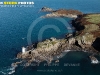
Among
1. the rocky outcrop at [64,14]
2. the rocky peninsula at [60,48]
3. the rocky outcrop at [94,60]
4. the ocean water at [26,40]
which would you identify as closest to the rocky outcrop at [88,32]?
the rocky peninsula at [60,48]

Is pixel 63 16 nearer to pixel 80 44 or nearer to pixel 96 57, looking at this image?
pixel 80 44

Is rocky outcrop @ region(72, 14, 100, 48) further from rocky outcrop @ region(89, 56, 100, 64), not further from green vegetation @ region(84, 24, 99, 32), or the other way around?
rocky outcrop @ region(89, 56, 100, 64)

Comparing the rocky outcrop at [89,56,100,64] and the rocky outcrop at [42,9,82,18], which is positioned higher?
the rocky outcrop at [42,9,82,18]

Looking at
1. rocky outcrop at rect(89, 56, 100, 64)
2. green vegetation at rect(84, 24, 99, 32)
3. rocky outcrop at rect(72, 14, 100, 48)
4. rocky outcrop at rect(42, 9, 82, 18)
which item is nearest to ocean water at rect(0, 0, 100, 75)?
rocky outcrop at rect(89, 56, 100, 64)

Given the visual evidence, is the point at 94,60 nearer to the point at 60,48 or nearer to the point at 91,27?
the point at 60,48

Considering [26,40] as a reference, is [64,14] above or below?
above

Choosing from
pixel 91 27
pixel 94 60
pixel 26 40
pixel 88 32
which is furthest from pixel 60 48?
pixel 91 27

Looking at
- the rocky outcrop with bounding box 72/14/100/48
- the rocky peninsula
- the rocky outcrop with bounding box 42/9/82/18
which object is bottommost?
the rocky peninsula

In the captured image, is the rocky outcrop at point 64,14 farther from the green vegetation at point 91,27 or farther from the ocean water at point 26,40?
the green vegetation at point 91,27

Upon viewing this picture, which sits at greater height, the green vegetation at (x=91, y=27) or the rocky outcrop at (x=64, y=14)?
the rocky outcrop at (x=64, y=14)

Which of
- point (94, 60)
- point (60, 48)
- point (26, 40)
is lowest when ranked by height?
point (94, 60)

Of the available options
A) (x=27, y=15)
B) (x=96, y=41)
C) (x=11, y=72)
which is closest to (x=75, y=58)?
(x=96, y=41)
